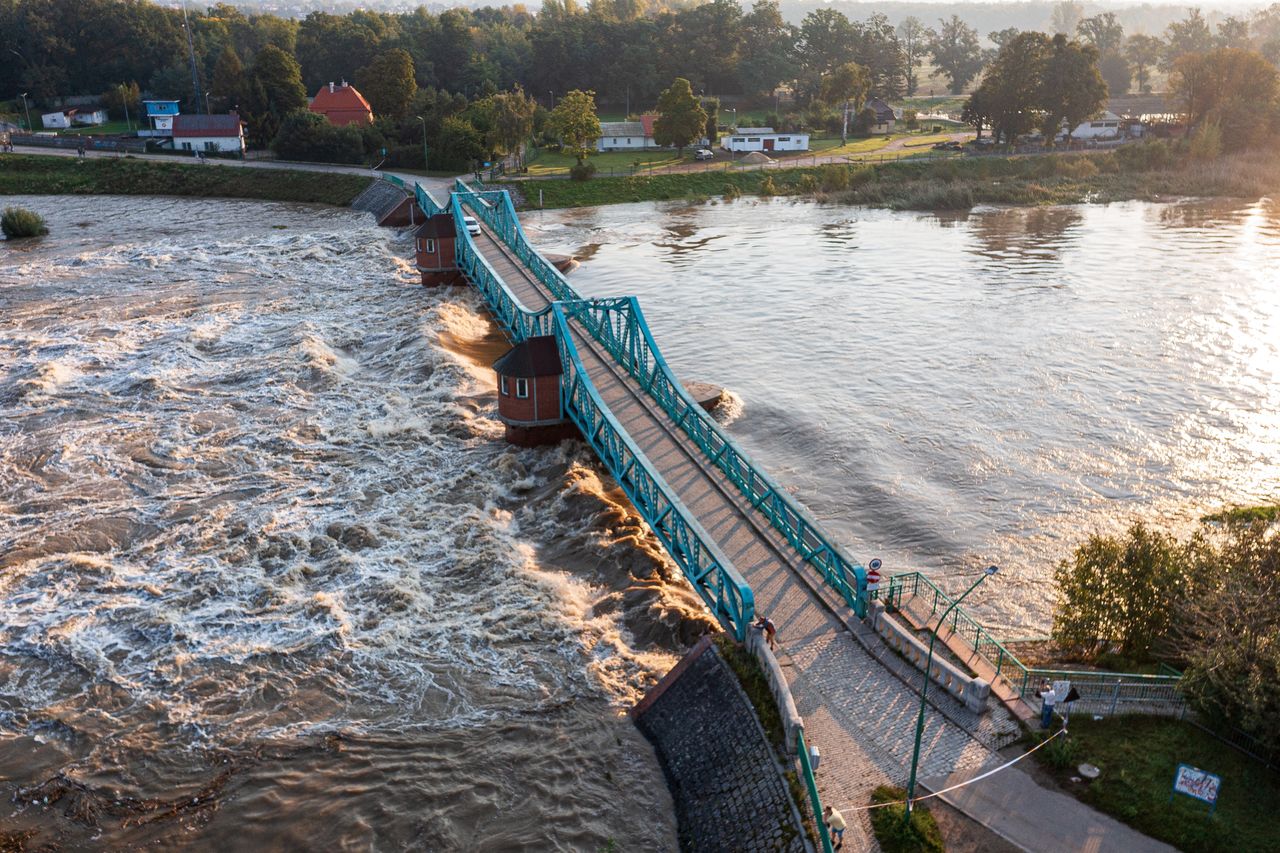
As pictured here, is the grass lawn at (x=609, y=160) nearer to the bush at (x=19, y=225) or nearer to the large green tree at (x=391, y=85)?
the large green tree at (x=391, y=85)

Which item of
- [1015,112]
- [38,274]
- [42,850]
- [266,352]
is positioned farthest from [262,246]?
[1015,112]

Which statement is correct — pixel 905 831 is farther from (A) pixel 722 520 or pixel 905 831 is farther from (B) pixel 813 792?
(A) pixel 722 520

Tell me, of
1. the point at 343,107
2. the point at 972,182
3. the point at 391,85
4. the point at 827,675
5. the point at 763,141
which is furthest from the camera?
the point at 763,141

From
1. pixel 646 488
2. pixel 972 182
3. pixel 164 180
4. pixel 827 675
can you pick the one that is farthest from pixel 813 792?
pixel 164 180

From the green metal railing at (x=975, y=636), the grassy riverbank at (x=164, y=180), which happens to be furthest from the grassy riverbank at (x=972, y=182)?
the green metal railing at (x=975, y=636)

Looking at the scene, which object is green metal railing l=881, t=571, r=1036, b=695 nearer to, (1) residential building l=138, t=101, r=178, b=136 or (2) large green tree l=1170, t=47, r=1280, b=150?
(2) large green tree l=1170, t=47, r=1280, b=150

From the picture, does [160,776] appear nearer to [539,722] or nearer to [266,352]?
[539,722]

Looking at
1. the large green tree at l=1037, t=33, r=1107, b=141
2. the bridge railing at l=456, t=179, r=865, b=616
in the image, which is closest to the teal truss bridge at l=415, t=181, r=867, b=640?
the bridge railing at l=456, t=179, r=865, b=616
